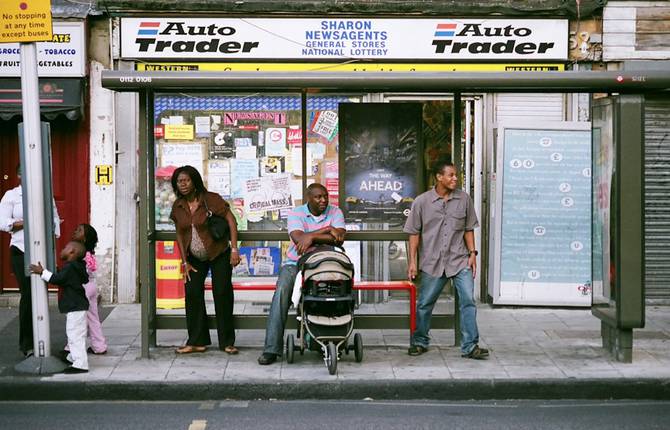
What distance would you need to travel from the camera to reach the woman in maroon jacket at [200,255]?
858 centimetres

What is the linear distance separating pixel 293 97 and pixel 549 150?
3.51m

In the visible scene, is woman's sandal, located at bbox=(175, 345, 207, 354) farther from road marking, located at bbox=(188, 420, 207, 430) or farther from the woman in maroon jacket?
road marking, located at bbox=(188, 420, 207, 430)

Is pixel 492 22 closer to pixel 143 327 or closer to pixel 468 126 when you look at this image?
pixel 468 126

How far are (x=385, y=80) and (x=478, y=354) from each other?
263 centimetres

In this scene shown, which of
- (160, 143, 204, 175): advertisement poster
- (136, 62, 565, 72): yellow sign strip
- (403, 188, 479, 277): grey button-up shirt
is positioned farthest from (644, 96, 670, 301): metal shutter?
(160, 143, 204, 175): advertisement poster

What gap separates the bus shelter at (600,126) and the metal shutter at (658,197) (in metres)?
3.30

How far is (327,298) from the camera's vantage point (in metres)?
8.00

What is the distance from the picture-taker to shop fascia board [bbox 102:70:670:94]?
8.02m

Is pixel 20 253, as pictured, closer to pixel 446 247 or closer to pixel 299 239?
pixel 299 239

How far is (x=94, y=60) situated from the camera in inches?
451

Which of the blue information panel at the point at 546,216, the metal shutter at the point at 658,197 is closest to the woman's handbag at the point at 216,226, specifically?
the blue information panel at the point at 546,216

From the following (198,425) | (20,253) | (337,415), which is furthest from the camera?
(20,253)

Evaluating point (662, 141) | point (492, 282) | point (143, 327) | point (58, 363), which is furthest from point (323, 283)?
point (662, 141)

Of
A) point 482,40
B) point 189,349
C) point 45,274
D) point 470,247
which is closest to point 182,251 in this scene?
point 189,349
